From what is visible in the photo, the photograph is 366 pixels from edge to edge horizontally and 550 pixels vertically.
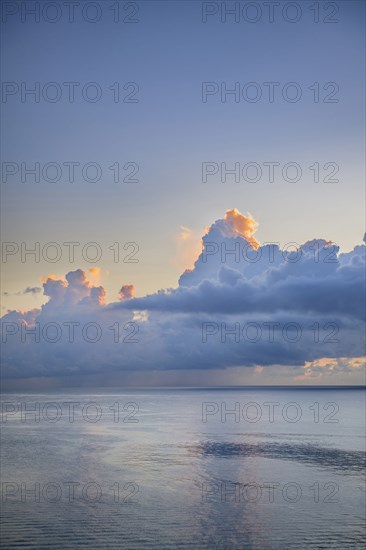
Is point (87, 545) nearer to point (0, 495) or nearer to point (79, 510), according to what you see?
point (79, 510)

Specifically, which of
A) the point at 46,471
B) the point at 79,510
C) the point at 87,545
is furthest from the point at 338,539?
the point at 46,471

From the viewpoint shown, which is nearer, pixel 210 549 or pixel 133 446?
pixel 210 549

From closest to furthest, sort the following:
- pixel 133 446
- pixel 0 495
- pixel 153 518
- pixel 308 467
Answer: pixel 153 518 → pixel 0 495 → pixel 308 467 → pixel 133 446

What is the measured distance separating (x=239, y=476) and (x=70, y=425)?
10005cm

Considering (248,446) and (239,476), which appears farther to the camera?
(248,446)

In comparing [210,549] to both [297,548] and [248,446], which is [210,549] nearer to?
[297,548]

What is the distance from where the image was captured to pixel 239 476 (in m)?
70.5

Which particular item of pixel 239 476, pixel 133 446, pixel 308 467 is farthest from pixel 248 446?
pixel 239 476

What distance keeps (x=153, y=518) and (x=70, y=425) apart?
118 meters

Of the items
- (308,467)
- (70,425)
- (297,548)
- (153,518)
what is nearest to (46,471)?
(153,518)

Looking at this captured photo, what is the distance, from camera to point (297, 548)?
134ft

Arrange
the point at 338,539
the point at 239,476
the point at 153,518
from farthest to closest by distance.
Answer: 1. the point at 239,476
2. the point at 153,518
3. the point at 338,539

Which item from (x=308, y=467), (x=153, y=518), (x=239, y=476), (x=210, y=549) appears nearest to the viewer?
(x=210, y=549)

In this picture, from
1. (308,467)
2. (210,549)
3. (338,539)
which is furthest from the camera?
(308,467)
